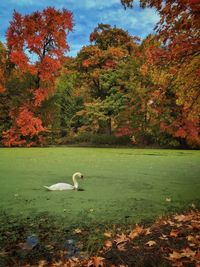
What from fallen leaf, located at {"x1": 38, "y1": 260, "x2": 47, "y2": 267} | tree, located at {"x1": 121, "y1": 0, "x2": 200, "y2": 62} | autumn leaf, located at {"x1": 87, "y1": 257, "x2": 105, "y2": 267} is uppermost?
tree, located at {"x1": 121, "y1": 0, "x2": 200, "y2": 62}

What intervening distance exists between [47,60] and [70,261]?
1983 centimetres

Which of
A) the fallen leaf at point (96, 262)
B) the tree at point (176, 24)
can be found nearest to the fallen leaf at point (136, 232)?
the fallen leaf at point (96, 262)

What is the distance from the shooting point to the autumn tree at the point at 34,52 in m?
22.5

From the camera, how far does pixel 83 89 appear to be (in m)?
Result: 32.2

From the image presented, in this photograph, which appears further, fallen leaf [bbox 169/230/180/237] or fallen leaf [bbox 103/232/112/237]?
fallen leaf [bbox 103/232/112/237]

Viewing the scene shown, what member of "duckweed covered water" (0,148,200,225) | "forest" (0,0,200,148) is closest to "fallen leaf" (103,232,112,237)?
"duckweed covered water" (0,148,200,225)

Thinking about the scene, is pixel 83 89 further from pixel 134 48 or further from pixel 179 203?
pixel 179 203

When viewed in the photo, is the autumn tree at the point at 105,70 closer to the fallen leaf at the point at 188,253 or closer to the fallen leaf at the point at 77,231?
the fallen leaf at the point at 77,231

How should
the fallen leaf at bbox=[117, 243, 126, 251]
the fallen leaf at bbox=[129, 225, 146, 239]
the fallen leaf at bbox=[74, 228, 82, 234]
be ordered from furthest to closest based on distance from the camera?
the fallen leaf at bbox=[74, 228, 82, 234] < the fallen leaf at bbox=[129, 225, 146, 239] < the fallen leaf at bbox=[117, 243, 126, 251]

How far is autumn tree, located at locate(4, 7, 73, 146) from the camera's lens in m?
22.5

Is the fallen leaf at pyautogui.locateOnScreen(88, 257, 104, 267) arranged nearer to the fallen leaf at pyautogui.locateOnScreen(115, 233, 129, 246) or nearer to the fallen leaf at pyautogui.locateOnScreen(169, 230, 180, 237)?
the fallen leaf at pyautogui.locateOnScreen(115, 233, 129, 246)

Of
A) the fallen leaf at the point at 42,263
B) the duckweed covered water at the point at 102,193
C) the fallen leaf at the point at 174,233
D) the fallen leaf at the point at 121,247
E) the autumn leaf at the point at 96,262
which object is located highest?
the duckweed covered water at the point at 102,193

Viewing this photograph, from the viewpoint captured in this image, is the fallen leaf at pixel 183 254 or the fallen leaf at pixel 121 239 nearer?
the fallen leaf at pixel 183 254

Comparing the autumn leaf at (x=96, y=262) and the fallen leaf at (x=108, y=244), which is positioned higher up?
the fallen leaf at (x=108, y=244)
